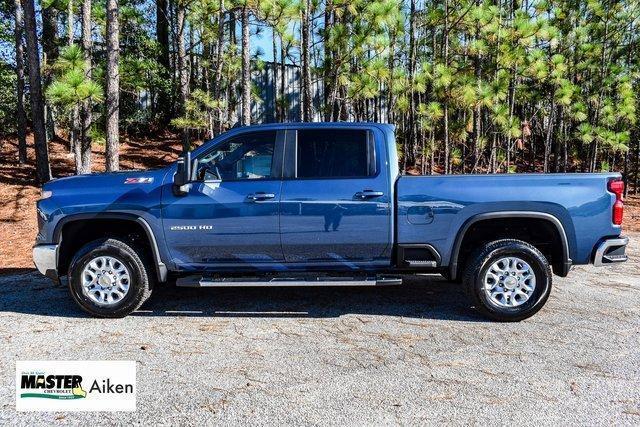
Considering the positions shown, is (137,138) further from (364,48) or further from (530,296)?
(530,296)

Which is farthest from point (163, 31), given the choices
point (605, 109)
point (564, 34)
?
point (605, 109)

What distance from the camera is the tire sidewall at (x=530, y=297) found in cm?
462

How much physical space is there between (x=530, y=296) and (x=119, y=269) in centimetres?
401

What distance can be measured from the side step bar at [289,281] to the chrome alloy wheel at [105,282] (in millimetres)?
607

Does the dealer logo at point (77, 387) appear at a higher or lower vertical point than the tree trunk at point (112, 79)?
lower

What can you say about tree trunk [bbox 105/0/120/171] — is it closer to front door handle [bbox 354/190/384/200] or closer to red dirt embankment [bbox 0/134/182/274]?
red dirt embankment [bbox 0/134/182/274]

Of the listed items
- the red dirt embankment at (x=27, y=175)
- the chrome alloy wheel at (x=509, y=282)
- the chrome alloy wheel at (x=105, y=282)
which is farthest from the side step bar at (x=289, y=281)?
the red dirt embankment at (x=27, y=175)

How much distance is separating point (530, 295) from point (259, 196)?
109 inches

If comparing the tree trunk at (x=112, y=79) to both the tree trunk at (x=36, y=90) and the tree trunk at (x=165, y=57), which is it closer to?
the tree trunk at (x=36, y=90)

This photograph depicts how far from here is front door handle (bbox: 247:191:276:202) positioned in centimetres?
469

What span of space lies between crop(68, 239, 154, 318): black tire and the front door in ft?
1.24

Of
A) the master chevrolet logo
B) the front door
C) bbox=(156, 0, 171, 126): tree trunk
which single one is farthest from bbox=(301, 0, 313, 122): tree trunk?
bbox=(156, 0, 171, 126): tree trunk

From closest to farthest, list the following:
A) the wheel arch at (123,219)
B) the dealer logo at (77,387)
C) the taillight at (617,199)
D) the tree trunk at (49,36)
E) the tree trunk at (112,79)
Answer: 1. the dealer logo at (77,387)
2. the taillight at (617,199)
3. the wheel arch at (123,219)
4. the tree trunk at (112,79)
5. the tree trunk at (49,36)

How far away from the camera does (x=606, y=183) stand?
453cm
